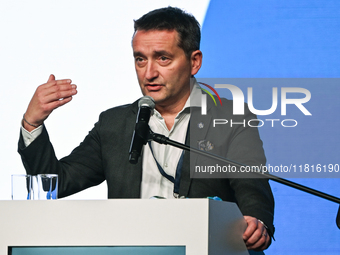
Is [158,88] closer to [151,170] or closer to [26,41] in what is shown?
[151,170]

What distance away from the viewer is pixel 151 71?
2043 mm

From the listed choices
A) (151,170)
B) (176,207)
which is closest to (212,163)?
(151,170)

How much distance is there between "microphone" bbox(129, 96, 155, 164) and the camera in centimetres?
134

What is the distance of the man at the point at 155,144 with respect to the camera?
1.87 m

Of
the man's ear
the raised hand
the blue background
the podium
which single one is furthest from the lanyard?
the blue background

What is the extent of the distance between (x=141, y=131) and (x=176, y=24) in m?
0.95

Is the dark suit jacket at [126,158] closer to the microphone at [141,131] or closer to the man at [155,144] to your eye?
the man at [155,144]

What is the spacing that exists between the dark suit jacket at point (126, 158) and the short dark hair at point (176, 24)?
1.02 feet

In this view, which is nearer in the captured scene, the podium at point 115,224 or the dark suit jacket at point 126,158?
the podium at point 115,224

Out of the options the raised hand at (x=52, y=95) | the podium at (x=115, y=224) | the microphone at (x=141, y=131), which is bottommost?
the podium at (x=115, y=224)

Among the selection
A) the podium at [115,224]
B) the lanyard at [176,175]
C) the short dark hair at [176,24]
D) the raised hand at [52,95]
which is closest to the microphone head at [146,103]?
the raised hand at [52,95]

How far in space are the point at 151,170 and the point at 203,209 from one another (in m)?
0.92

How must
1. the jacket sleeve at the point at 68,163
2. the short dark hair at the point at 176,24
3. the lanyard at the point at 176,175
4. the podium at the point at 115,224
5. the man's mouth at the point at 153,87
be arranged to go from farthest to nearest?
the short dark hair at the point at 176,24 → the man's mouth at the point at 153,87 → the lanyard at the point at 176,175 → the jacket sleeve at the point at 68,163 → the podium at the point at 115,224

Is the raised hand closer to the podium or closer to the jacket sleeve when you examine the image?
the jacket sleeve
